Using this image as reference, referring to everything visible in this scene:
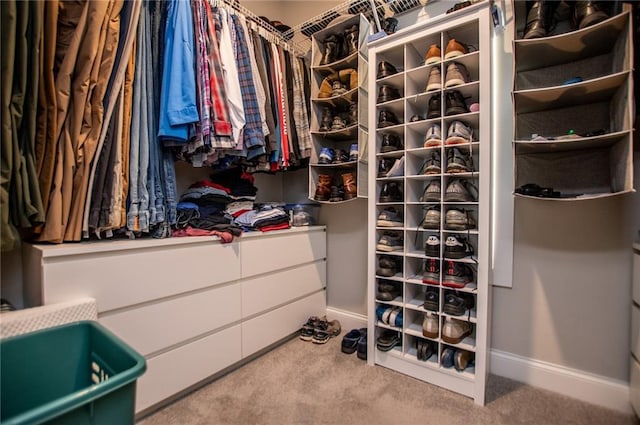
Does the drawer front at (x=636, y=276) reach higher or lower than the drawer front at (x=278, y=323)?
higher

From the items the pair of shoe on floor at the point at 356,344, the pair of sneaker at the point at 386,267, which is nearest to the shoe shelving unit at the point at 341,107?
the pair of sneaker at the point at 386,267

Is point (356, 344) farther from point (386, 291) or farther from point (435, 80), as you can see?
point (435, 80)

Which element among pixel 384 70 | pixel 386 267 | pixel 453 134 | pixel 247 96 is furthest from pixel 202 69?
pixel 386 267

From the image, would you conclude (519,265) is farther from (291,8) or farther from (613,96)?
(291,8)

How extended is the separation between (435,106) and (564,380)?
4.88 feet

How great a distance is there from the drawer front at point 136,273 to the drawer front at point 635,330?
1780mm

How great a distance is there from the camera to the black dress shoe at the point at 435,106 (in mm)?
1497

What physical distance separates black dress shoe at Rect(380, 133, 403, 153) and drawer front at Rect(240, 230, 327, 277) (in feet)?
2.59

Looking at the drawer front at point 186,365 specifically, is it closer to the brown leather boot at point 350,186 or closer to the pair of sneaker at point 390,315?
the pair of sneaker at point 390,315

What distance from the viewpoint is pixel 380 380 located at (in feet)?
5.00

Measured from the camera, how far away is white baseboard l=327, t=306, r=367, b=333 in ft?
6.82

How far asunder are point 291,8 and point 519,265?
8.54 ft

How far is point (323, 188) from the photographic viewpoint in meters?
1.99

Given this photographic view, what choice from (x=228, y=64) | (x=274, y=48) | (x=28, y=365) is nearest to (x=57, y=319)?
(x=28, y=365)
